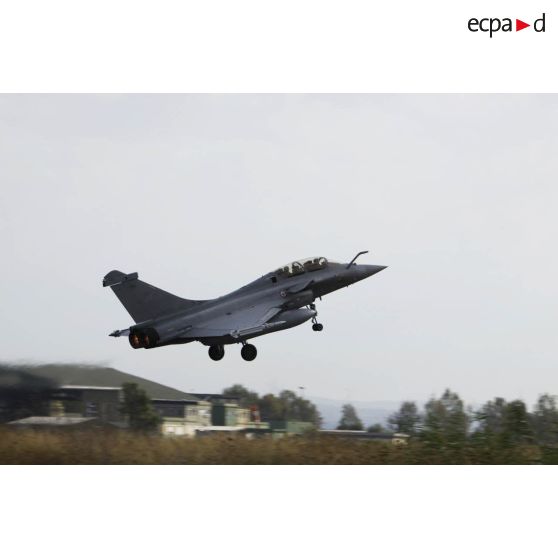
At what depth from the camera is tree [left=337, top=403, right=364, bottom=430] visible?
33.1 m

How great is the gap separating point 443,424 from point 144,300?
986 cm

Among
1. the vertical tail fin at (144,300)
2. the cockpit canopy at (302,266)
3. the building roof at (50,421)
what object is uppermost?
the cockpit canopy at (302,266)

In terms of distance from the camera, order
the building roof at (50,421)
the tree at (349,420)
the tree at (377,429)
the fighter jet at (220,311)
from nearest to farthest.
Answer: the building roof at (50,421) < the tree at (377,429) < the fighter jet at (220,311) < the tree at (349,420)

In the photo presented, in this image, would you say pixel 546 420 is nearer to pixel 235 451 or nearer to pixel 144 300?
pixel 235 451

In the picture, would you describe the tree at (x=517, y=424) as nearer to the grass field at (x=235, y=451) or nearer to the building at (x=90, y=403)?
the grass field at (x=235, y=451)

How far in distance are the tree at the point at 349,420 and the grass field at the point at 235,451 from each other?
5.27 meters

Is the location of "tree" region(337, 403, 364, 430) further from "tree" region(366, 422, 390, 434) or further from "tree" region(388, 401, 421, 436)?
"tree" region(388, 401, 421, 436)

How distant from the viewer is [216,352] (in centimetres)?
3191

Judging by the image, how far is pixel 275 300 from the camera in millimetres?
31891

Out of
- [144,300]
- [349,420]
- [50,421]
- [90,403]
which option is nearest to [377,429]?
[349,420]

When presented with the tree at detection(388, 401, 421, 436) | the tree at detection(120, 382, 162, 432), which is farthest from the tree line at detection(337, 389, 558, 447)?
the tree at detection(120, 382, 162, 432)

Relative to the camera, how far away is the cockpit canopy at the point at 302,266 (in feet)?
106

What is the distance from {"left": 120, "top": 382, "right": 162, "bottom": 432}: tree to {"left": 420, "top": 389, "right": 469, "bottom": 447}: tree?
778 centimetres

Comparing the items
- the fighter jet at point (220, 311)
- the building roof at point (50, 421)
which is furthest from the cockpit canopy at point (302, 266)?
the building roof at point (50, 421)
